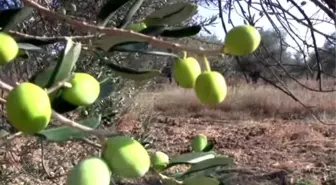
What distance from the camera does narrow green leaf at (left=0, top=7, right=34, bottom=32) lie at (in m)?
0.60

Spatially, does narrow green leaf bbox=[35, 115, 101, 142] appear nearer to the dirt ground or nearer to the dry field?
the dry field

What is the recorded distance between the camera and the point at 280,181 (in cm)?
598

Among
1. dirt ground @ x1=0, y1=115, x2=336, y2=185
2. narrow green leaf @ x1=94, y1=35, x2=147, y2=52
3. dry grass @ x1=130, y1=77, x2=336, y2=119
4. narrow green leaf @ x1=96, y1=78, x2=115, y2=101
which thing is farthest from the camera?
dry grass @ x1=130, y1=77, x2=336, y2=119

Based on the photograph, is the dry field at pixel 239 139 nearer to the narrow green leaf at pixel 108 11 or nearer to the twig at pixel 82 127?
the narrow green leaf at pixel 108 11

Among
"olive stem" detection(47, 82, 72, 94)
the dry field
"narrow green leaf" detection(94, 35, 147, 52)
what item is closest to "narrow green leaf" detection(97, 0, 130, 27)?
"narrow green leaf" detection(94, 35, 147, 52)

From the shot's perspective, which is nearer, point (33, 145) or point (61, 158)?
point (33, 145)

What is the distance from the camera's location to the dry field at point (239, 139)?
2885 millimetres

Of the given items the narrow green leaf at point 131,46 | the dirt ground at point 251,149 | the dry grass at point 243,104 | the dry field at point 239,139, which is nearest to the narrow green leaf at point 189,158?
the narrow green leaf at point 131,46

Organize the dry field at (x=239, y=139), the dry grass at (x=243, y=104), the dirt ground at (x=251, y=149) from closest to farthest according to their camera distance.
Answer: the dry field at (x=239, y=139), the dirt ground at (x=251, y=149), the dry grass at (x=243, y=104)

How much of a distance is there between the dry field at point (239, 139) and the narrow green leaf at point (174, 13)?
120 centimetres

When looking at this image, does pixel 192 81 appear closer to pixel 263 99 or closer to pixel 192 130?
pixel 192 130

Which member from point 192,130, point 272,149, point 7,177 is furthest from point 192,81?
point 192,130

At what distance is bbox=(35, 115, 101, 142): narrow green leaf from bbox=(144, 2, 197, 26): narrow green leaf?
0.52ft

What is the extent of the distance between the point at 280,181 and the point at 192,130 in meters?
3.45
